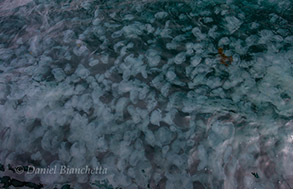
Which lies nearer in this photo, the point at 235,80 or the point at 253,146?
the point at 253,146

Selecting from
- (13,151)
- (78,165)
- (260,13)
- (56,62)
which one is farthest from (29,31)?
(260,13)

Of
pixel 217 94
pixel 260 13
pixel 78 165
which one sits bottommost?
pixel 78 165

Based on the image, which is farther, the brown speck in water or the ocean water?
the brown speck in water

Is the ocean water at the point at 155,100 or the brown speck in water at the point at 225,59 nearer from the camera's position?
the ocean water at the point at 155,100

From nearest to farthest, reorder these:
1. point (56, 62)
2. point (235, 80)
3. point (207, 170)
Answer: point (207, 170)
point (235, 80)
point (56, 62)

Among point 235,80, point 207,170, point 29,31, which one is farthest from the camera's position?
point 29,31

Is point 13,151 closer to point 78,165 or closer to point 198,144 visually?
point 78,165

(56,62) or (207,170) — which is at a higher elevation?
(56,62)
